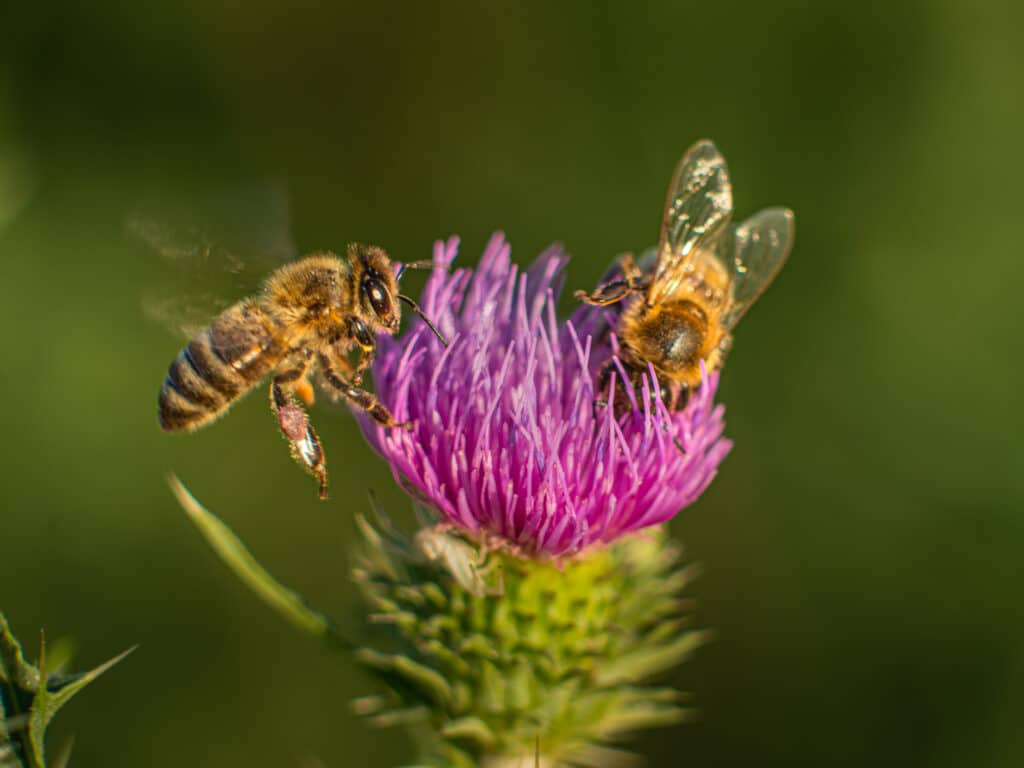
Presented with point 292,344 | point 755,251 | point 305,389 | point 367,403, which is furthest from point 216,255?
point 755,251

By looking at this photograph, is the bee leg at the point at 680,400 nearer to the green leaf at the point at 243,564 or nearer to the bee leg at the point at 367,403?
the bee leg at the point at 367,403

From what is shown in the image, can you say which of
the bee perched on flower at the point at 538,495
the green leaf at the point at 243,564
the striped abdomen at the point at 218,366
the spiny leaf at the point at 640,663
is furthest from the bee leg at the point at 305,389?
the spiny leaf at the point at 640,663

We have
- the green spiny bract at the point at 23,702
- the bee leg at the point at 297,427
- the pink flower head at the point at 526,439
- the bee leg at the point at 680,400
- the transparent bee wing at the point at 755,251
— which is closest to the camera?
the green spiny bract at the point at 23,702

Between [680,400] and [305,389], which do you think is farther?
[305,389]

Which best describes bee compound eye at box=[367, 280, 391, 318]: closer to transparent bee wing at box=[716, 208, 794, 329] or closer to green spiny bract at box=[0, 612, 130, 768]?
transparent bee wing at box=[716, 208, 794, 329]

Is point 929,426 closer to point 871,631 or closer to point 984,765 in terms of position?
point 871,631

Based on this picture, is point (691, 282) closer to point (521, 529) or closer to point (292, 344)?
point (521, 529)
